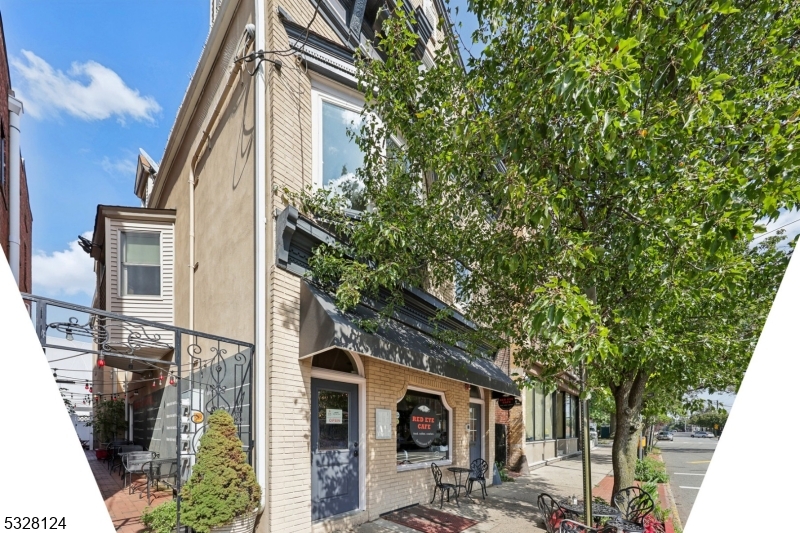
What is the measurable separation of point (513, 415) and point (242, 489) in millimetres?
12468

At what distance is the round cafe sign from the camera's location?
10026 millimetres

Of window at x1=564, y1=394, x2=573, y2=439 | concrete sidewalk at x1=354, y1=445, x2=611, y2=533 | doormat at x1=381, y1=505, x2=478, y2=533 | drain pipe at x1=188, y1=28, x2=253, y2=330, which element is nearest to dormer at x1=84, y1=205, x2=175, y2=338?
drain pipe at x1=188, y1=28, x2=253, y2=330

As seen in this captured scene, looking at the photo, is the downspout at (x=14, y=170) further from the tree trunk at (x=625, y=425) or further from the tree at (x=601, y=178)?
the tree trunk at (x=625, y=425)

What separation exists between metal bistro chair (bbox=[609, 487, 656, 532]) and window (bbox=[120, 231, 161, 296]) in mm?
11146


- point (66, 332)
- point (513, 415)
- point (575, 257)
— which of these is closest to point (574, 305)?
point (575, 257)

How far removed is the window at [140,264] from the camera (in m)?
11.6

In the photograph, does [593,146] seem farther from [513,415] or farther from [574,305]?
[513,415]

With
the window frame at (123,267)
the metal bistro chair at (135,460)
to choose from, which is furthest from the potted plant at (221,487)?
the window frame at (123,267)

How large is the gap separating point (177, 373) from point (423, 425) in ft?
19.6

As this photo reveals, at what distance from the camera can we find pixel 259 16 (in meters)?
→ 7.30

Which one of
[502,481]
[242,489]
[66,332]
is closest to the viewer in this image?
[66,332]

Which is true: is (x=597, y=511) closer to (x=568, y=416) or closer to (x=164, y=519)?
(x=164, y=519)

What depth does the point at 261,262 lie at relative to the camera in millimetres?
6863

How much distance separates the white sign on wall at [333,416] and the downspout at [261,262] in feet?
4.64
